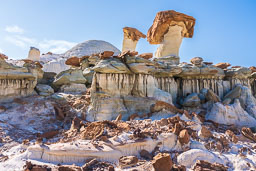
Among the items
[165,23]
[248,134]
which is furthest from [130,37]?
[248,134]

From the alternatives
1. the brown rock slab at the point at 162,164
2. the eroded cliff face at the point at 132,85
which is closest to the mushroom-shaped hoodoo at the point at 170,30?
the eroded cliff face at the point at 132,85

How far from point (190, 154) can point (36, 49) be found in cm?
2472

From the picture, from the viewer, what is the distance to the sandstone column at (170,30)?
57.0 ft

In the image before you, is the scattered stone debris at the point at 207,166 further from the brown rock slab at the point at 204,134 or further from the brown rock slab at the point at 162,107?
the brown rock slab at the point at 162,107

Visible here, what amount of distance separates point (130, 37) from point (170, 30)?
7073 millimetres

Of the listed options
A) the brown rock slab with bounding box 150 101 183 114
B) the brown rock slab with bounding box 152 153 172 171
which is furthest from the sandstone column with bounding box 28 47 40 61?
the brown rock slab with bounding box 152 153 172 171

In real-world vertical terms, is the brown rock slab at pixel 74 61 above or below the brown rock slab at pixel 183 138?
above

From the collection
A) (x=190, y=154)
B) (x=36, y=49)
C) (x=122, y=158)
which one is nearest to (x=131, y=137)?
(x=122, y=158)

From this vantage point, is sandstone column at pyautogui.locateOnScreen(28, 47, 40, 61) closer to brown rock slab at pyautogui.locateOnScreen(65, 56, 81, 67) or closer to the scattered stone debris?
brown rock slab at pyautogui.locateOnScreen(65, 56, 81, 67)

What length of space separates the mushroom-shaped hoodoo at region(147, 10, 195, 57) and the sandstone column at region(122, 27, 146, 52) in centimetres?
536

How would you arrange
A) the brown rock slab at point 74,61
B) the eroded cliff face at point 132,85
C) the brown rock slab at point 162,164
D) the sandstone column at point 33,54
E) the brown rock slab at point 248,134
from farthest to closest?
the sandstone column at point 33,54 → the brown rock slab at point 74,61 → the eroded cliff face at point 132,85 → the brown rock slab at point 248,134 → the brown rock slab at point 162,164

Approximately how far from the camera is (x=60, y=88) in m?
13.3

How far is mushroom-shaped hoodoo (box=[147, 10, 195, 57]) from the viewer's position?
1738cm

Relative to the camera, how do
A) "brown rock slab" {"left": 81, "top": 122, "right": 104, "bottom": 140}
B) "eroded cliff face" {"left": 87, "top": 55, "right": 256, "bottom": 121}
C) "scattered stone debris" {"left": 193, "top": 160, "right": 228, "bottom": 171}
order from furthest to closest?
"eroded cliff face" {"left": 87, "top": 55, "right": 256, "bottom": 121} → "brown rock slab" {"left": 81, "top": 122, "right": 104, "bottom": 140} → "scattered stone debris" {"left": 193, "top": 160, "right": 228, "bottom": 171}
